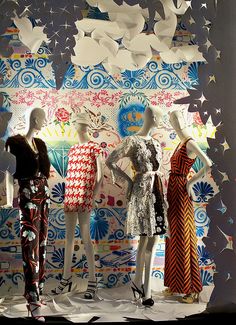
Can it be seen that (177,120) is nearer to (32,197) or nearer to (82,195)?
(82,195)

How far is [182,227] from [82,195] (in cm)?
102

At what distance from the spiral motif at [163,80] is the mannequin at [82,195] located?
106 centimetres

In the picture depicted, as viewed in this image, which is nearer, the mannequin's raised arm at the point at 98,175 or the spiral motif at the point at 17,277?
Answer: the mannequin's raised arm at the point at 98,175

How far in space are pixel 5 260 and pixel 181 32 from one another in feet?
10.2

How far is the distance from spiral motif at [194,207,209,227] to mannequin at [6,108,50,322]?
1.79 metres

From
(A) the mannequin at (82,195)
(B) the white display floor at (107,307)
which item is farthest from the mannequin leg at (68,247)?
(B) the white display floor at (107,307)

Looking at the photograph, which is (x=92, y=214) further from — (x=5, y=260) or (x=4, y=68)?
(x=4, y=68)

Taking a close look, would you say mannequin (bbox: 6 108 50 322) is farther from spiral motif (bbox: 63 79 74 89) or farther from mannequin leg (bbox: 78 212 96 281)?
spiral motif (bbox: 63 79 74 89)

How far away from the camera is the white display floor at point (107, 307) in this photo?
3.94 meters

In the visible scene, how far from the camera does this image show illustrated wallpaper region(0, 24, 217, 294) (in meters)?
5.16

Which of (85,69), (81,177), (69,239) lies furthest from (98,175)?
(85,69)

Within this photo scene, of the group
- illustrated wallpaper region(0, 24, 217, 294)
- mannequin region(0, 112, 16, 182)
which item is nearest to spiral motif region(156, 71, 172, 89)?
illustrated wallpaper region(0, 24, 217, 294)

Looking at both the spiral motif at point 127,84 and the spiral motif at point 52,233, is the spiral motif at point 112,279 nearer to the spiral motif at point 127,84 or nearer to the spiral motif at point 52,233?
the spiral motif at point 52,233

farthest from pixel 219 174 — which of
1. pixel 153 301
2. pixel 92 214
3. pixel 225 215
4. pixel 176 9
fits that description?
pixel 92 214
